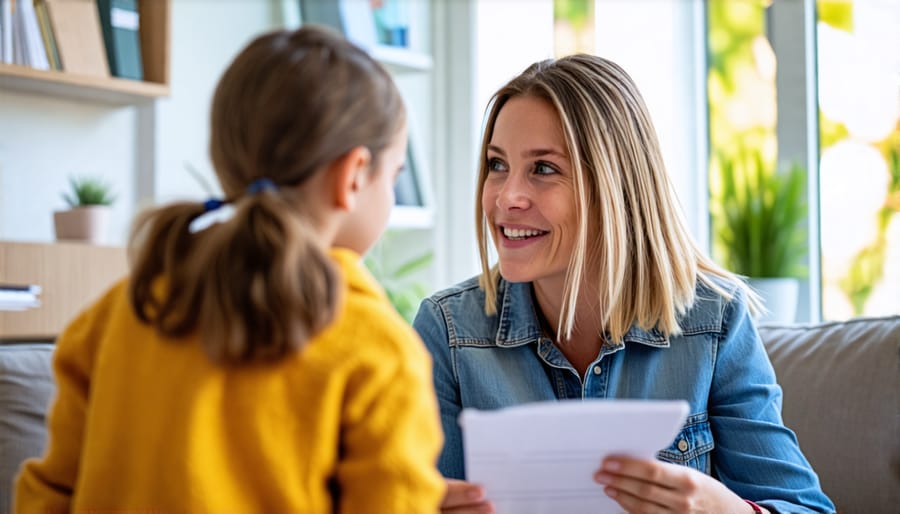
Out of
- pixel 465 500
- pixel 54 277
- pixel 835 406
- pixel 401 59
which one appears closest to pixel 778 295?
pixel 835 406

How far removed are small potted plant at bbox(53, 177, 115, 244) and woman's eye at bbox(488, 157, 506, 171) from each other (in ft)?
4.78

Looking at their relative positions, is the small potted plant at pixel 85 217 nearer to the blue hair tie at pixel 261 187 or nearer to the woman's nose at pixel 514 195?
the woman's nose at pixel 514 195

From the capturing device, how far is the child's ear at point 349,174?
0.99 m

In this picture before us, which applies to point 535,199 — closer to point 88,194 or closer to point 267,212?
point 267,212

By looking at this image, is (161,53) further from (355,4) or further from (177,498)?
(177,498)

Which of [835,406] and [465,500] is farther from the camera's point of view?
[835,406]

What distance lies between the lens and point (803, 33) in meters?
3.08

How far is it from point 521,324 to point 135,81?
1802 mm

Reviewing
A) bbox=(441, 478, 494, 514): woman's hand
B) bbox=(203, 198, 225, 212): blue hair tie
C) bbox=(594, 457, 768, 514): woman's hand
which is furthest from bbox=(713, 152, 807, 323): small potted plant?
bbox=(203, 198, 225, 212): blue hair tie

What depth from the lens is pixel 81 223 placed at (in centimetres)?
269

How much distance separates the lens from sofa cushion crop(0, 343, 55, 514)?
1.55 meters

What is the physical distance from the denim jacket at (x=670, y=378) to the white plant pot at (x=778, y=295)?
1277 millimetres

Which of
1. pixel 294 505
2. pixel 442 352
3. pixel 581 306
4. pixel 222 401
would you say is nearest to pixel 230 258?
pixel 222 401

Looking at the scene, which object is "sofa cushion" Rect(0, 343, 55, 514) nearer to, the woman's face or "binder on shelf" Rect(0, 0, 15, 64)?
the woman's face
